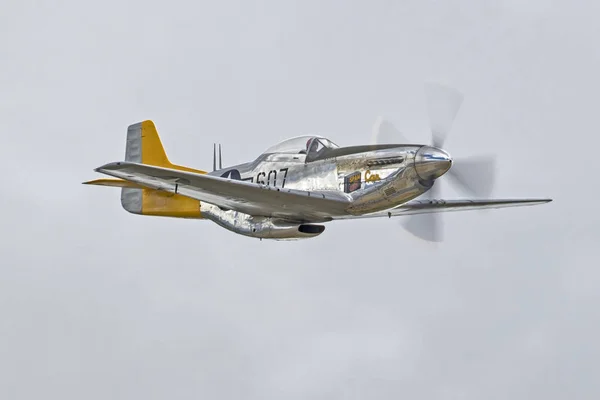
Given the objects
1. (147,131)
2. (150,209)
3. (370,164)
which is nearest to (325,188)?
(370,164)

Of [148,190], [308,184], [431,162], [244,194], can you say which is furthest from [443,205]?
[148,190]

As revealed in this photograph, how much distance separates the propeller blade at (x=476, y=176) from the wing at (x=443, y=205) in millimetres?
1625

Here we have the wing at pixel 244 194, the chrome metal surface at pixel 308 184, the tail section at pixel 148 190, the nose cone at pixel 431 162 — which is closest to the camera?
the wing at pixel 244 194

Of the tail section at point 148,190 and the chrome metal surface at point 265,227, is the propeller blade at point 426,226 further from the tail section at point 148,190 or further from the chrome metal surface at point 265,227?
the tail section at point 148,190

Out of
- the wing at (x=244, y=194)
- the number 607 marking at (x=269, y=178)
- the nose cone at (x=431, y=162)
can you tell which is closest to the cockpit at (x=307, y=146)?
the number 607 marking at (x=269, y=178)

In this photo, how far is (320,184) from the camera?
2892 centimetres

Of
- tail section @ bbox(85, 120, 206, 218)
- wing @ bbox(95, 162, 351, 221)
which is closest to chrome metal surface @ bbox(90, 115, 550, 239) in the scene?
wing @ bbox(95, 162, 351, 221)

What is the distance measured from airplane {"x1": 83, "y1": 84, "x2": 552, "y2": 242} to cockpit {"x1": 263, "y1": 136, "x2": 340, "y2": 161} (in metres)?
0.03

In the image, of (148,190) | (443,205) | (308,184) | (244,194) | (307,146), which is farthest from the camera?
(148,190)

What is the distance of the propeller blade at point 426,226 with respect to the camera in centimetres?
3003

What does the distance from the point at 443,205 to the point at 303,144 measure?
3963 mm

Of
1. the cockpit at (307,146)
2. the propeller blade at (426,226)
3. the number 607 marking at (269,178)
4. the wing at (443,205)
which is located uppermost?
the cockpit at (307,146)

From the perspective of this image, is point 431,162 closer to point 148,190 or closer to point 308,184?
point 308,184

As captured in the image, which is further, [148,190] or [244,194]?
[148,190]
